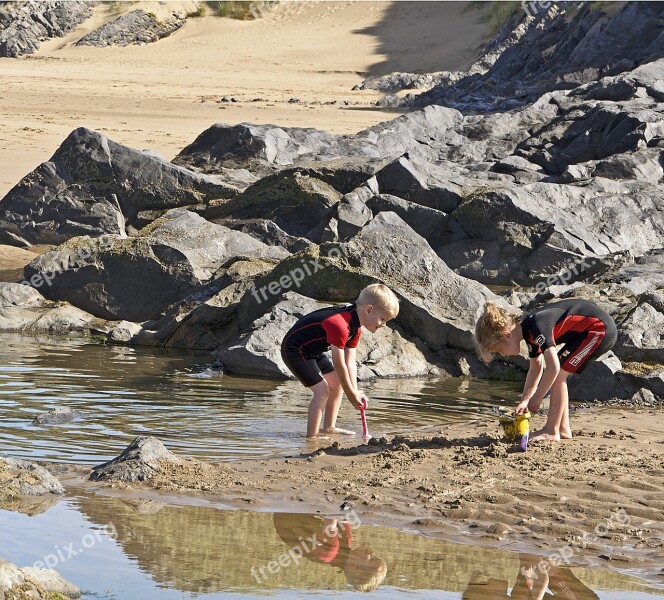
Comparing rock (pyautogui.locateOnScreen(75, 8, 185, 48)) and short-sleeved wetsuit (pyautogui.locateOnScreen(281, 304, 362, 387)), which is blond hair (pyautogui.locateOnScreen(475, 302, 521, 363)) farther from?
rock (pyautogui.locateOnScreen(75, 8, 185, 48))

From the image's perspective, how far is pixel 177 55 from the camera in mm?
42344

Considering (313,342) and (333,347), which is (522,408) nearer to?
(333,347)

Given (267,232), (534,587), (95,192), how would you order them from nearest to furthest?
(534,587) → (267,232) → (95,192)

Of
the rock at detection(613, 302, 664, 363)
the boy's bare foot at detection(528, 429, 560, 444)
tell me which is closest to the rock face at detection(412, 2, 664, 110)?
the rock at detection(613, 302, 664, 363)

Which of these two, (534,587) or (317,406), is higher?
(317,406)

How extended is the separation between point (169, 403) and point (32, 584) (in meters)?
4.72

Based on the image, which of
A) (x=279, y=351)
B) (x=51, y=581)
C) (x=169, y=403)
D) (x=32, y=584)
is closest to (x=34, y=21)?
(x=279, y=351)

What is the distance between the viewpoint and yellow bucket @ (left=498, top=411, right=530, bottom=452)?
671cm

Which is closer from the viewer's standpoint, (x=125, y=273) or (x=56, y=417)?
(x=56, y=417)

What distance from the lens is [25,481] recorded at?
5871 millimetres

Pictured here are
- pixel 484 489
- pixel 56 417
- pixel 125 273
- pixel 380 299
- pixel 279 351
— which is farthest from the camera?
pixel 125 273

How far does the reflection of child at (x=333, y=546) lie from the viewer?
4.77m

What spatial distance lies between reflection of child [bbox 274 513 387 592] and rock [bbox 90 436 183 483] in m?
1.00

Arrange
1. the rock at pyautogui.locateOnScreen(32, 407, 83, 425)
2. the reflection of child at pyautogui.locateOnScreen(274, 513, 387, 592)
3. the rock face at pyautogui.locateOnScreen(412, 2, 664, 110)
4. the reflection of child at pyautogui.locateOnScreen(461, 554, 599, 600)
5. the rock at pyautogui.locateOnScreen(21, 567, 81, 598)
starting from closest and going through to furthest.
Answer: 1. the rock at pyautogui.locateOnScreen(21, 567, 81, 598)
2. the reflection of child at pyautogui.locateOnScreen(461, 554, 599, 600)
3. the reflection of child at pyautogui.locateOnScreen(274, 513, 387, 592)
4. the rock at pyautogui.locateOnScreen(32, 407, 83, 425)
5. the rock face at pyautogui.locateOnScreen(412, 2, 664, 110)
